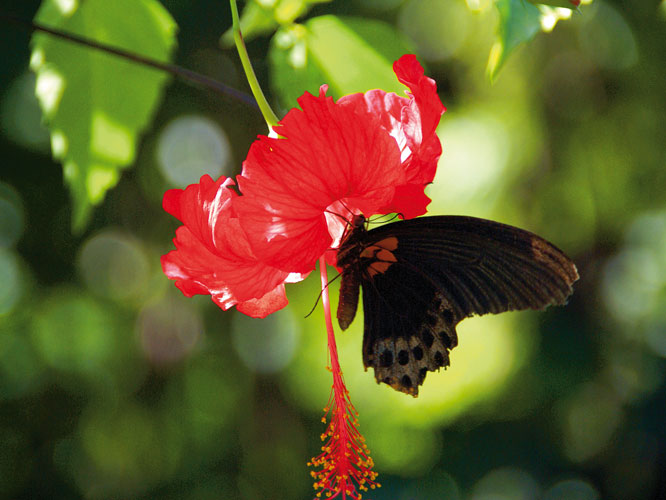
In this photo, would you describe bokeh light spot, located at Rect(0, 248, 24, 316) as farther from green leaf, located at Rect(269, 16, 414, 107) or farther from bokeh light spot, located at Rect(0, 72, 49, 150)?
green leaf, located at Rect(269, 16, 414, 107)

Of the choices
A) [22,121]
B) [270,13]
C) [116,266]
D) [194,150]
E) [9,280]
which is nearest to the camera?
[270,13]

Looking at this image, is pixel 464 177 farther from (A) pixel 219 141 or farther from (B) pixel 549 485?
(B) pixel 549 485

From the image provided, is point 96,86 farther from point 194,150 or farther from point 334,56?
point 194,150

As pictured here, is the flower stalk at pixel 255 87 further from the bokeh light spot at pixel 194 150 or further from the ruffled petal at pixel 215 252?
the bokeh light spot at pixel 194 150

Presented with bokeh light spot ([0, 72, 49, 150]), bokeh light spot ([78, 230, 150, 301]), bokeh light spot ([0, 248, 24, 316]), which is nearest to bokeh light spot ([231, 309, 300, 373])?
bokeh light spot ([78, 230, 150, 301])

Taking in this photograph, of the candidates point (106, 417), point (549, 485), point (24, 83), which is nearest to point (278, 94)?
point (24, 83)

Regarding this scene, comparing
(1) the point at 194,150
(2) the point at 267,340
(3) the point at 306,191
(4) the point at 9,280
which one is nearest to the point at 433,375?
(2) the point at 267,340
